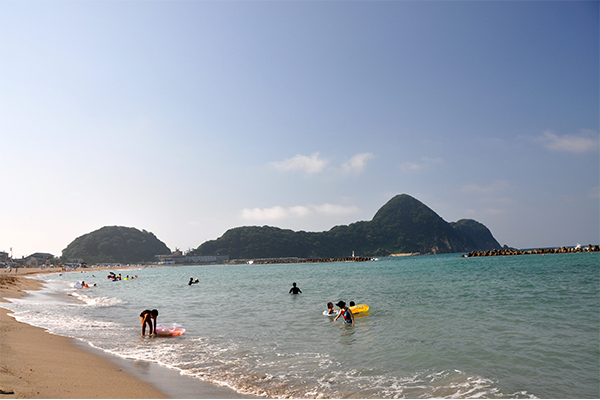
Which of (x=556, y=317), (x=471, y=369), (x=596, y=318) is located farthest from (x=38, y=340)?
(x=596, y=318)

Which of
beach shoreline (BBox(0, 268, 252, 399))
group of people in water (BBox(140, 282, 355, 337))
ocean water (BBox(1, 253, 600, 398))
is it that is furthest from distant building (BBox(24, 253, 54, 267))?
beach shoreline (BBox(0, 268, 252, 399))

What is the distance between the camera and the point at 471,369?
8.48 metres

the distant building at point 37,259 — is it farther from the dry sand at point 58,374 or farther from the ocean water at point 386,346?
the dry sand at point 58,374

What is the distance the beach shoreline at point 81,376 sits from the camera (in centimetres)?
608

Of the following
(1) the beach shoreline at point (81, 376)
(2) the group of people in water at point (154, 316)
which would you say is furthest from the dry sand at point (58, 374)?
(2) the group of people in water at point (154, 316)

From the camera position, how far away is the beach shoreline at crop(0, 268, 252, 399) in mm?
6082

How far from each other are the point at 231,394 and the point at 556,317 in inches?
540

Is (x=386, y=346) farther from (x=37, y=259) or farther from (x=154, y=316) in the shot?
(x=37, y=259)

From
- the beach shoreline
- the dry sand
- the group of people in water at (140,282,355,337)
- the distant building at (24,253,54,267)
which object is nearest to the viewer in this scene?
the dry sand

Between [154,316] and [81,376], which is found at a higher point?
[81,376]

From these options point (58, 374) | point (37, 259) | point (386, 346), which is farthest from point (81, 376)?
point (37, 259)

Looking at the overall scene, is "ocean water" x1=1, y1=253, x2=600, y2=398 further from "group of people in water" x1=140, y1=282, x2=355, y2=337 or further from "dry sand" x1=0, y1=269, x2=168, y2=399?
"dry sand" x1=0, y1=269, x2=168, y2=399

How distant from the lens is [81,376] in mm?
7285

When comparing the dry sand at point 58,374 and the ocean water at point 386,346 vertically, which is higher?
the dry sand at point 58,374
